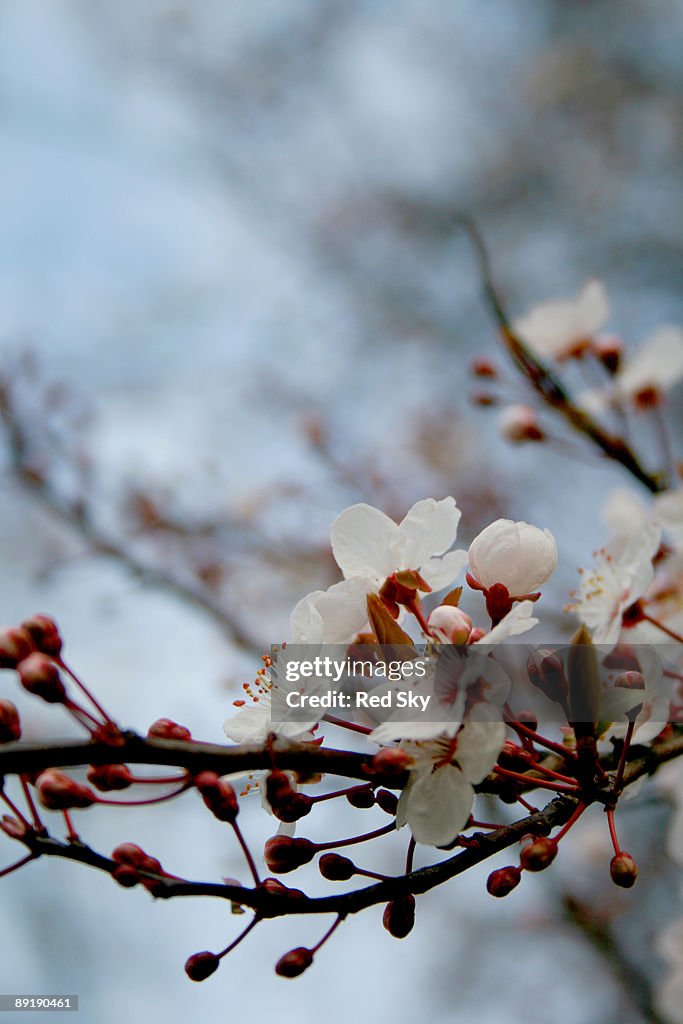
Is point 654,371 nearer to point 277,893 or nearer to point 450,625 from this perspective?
point 450,625

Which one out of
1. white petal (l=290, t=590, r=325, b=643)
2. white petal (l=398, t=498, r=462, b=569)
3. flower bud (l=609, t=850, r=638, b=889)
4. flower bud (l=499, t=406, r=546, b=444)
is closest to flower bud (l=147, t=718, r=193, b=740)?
white petal (l=290, t=590, r=325, b=643)

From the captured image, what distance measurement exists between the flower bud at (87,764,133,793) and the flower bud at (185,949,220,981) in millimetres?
172

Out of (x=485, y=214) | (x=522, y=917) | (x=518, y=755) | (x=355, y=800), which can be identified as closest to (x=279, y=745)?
(x=355, y=800)

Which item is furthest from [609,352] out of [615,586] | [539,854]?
[539,854]

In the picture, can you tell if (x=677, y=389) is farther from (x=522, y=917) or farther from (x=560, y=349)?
(x=560, y=349)

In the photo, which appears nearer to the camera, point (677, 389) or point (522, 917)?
point (522, 917)

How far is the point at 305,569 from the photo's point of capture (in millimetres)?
2701

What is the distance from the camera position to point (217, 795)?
0.59 metres

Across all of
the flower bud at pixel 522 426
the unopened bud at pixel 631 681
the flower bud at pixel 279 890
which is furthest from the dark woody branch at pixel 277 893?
the flower bud at pixel 522 426

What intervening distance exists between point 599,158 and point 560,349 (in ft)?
14.6

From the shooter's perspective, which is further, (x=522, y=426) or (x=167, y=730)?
(x=522, y=426)

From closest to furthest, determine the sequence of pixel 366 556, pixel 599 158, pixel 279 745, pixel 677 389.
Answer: pixel 279 745 < pixel 366 556 < pixel 677 389 < pixel 599 158

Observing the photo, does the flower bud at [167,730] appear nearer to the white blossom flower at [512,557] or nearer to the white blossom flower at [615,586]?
the white blossom flower at [512,557]

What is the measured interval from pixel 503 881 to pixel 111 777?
328 mm
